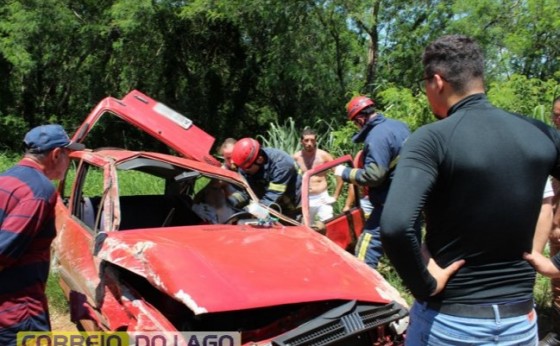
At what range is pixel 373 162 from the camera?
14.9 ft

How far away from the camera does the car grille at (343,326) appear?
→ 2.93 meters

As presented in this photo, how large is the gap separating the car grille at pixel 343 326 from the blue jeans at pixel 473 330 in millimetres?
1149

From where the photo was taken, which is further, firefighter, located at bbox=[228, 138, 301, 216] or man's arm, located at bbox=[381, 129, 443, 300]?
firefighter, located at bbox=[228, 138, 301, 216]

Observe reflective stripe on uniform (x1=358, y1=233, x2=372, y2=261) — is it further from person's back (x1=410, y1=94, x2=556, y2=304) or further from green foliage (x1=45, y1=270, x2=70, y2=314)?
person's back (x1=410, y1=94, x2=556, y2=304)

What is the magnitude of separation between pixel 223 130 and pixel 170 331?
1510 cm

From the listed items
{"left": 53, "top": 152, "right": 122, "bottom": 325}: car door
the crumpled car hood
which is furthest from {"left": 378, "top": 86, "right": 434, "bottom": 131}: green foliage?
{"left": 53, "top": 152, "right": 122, "bottom": 325}: car door

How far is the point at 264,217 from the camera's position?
449cm

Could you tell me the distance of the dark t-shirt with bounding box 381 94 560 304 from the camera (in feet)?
5.40

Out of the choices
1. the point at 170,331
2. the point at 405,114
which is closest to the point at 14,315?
the point at 170,331

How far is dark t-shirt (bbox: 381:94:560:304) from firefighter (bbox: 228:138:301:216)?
354 cm

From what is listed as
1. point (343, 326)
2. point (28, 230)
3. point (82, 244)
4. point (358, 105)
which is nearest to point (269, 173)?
point (358, 105)

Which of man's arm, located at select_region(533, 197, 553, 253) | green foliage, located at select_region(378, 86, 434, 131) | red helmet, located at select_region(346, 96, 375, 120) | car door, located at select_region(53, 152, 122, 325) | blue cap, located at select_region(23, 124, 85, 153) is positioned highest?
blue cap, located at select_region(23, 124, 85, 153)

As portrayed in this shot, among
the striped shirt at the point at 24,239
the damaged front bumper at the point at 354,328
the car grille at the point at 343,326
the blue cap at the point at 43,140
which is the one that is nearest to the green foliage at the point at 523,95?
the damaged front bumper at the point at 354,328

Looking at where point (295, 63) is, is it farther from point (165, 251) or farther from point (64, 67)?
point (165, 251)
